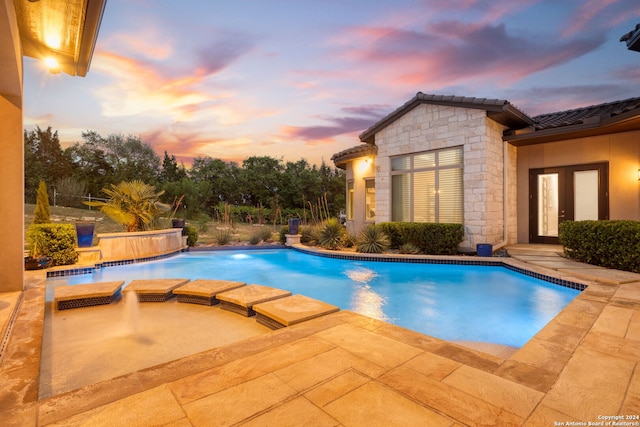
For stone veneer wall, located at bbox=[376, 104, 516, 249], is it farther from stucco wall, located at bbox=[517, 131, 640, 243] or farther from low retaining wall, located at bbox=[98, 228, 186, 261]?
low retaining wall, located at bbox=[98, 228, 186, 261]

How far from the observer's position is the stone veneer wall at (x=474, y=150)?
8.41m

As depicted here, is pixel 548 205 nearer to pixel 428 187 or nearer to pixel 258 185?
pixel 428 187

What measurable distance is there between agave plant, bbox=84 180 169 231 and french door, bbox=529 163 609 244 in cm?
1123

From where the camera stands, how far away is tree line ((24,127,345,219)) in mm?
20328

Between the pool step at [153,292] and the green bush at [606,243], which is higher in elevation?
the green bush at [606,243]

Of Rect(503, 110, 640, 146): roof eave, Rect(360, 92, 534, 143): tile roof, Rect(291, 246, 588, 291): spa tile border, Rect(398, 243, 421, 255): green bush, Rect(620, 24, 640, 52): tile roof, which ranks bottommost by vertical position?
Rect(291, 246, 588, 291): spa tile border

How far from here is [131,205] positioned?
29.9 feet

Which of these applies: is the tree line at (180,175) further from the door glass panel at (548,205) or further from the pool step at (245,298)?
the pool step at (245,298)

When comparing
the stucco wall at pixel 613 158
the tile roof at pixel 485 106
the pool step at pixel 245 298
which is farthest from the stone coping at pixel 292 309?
the stucco wall at pixel 613 158

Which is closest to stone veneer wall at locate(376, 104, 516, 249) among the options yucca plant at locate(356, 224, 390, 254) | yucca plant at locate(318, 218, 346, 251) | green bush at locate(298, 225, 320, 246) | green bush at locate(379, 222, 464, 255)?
green bush at locate(379, 222, 464, 255)

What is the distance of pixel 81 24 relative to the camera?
377 centimetres

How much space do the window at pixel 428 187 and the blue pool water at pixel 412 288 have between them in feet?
6.96

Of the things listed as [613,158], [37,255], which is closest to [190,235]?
[37,255]

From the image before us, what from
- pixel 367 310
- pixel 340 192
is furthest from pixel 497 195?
pixel 340 192
